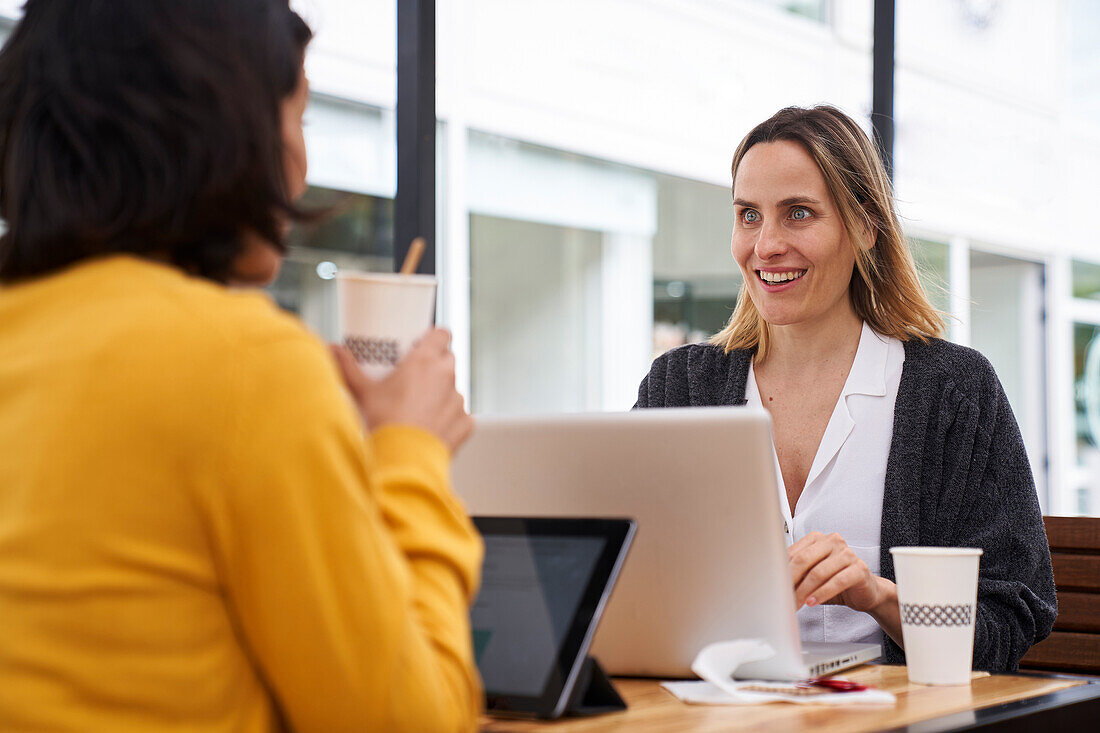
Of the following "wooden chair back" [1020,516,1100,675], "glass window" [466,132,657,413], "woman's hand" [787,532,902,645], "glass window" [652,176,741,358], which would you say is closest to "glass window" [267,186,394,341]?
"glass window" [466,132,657,413]

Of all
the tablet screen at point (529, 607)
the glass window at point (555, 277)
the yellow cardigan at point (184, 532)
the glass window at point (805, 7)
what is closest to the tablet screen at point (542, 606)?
the tablet screen at point (529, 607)

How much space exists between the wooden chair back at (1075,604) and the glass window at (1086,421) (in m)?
6.87

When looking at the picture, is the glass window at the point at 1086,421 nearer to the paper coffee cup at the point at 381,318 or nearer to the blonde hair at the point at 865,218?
the blonde hair at the point at 865,218

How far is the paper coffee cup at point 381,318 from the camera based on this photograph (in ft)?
2.97

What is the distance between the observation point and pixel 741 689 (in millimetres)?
1161

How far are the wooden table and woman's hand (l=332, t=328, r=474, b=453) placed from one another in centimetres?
32

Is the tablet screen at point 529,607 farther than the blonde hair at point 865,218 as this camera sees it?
No

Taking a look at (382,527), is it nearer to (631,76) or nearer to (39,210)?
(39,210)

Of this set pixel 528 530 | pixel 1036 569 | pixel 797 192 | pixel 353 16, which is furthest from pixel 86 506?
pixel 353 16

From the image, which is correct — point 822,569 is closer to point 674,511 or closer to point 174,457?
point 674,511

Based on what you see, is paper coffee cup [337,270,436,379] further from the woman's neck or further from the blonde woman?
the woman's neck

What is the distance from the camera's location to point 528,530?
114 centimetres

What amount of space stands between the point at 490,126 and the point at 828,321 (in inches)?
128

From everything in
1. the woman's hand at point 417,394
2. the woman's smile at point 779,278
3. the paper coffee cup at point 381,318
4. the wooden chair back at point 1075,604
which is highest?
the woman's smile at point 779,278
